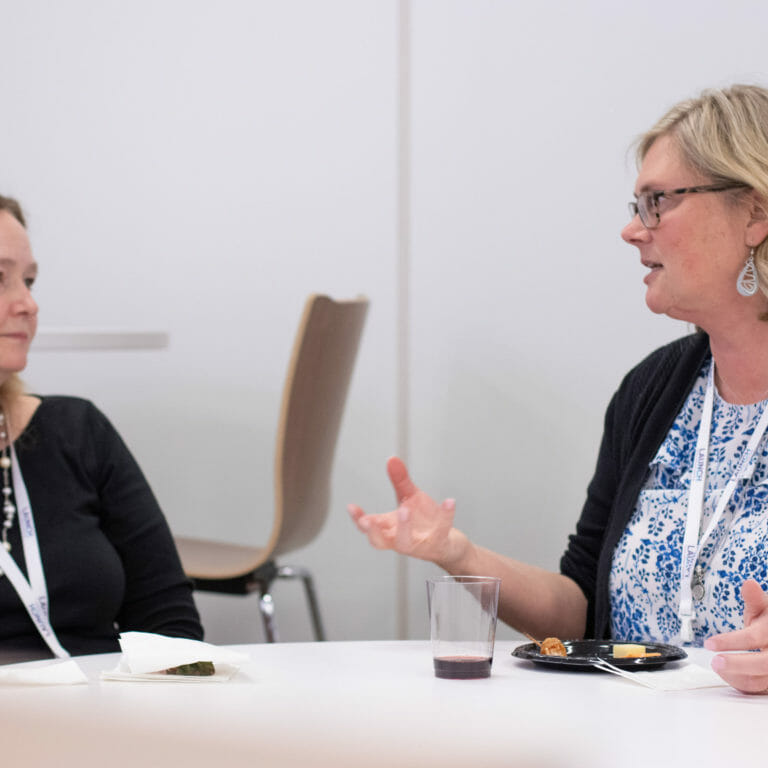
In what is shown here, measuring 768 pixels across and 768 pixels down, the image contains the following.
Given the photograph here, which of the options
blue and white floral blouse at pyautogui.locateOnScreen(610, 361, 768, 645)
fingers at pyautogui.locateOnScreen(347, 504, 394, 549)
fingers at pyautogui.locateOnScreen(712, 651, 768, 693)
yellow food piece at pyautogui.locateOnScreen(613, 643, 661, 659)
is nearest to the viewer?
fingers at pyautogui.locateOnScreen(712, 651, 768, 693)

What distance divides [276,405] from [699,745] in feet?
9.23

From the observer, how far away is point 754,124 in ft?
5.48

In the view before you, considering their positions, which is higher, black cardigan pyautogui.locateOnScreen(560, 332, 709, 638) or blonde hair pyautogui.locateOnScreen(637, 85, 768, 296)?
blonde hair pyautogui.locateOnScreen(637, 85, 768, 296)

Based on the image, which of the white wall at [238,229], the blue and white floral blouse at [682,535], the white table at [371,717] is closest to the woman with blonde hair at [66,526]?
the white table at [371,717]

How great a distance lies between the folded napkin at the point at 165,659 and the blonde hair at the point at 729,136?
92 cm

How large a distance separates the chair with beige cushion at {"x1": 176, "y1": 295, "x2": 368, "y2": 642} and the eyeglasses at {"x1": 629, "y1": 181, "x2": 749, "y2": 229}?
3.49ft

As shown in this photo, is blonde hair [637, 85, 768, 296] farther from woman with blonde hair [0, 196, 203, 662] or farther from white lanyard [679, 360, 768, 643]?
woman with blonde hair [0, 196, 203, 662]

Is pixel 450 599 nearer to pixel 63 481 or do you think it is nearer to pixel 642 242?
pixel 642 242

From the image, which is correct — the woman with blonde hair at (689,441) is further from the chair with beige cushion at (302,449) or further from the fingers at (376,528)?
the chair with beige cushion at (302,449)

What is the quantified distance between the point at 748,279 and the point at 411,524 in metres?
0.61

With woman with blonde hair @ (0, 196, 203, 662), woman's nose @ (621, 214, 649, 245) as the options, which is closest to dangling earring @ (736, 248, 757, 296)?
woman's nose @ (621, 214, 649, 245)

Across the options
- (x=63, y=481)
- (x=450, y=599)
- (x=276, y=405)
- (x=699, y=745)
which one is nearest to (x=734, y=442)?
(x=450, y=599)

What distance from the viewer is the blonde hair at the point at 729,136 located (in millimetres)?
1638

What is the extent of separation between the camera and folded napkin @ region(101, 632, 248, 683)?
45.4 inches
